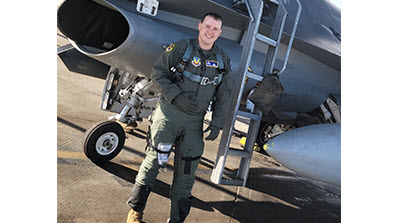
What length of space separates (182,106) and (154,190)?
4.87 feet

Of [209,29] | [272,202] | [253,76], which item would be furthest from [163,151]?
[272,202]

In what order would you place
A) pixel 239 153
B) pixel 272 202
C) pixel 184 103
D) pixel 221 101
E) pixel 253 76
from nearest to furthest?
pixel 184 103
pixel 221 101
pixel 253 76
pixel 239 153
pixel 272 202

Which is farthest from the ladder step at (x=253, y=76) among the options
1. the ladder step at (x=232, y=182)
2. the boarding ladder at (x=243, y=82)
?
the ladder step at (x=232, y=182)

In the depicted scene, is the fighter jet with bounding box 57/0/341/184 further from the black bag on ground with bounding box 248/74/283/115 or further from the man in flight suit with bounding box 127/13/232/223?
the man in flight suit with bounding box 127/13/232/223

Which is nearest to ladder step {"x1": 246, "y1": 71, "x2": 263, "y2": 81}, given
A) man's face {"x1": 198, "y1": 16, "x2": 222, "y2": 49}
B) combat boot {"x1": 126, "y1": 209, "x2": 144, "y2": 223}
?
man's face {"x1": 198, "y1": 16, "x2": 222, "y2": 49}

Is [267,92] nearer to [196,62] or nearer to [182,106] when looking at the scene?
[196,62]

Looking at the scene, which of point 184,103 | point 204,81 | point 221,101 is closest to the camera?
point 184,103

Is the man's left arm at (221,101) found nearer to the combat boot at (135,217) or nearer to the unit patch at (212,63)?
the unit patch at (212,63)

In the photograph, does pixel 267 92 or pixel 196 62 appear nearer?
pixel 196 62

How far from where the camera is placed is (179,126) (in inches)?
103

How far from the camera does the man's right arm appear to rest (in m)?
2.50

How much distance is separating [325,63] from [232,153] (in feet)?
8.16

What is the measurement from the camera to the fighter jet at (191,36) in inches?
121

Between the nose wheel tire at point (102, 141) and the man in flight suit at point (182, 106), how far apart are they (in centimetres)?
127
